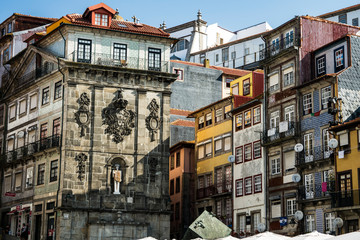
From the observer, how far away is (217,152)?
6731 cm

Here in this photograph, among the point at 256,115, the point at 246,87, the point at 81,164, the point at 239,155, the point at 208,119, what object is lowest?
the point at 81,164

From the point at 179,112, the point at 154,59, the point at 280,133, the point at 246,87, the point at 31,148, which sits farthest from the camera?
the point at 179,112

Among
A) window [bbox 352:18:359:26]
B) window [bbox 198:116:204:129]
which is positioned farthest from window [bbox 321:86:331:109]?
window [bbox 352:18:359:26]

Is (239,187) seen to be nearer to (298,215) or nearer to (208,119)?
(208,119)

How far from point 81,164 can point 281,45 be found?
61.2 ft

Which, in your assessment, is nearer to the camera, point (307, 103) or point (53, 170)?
point (307, 103)

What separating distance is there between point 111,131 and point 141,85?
4.78m

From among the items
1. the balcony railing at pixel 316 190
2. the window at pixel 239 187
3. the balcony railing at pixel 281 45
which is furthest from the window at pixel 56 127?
the balcony railing at pixel 316 190

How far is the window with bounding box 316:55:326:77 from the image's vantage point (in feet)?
186

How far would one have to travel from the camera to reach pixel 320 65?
2251 inches

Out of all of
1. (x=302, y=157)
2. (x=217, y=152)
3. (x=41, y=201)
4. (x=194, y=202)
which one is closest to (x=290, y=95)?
(x=302, y=157)

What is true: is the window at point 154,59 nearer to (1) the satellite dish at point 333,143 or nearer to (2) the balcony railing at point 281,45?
(2) the balcony railing at point 281,45

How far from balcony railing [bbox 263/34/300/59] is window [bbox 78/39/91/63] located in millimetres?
14683

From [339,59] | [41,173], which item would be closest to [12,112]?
[41,173]
